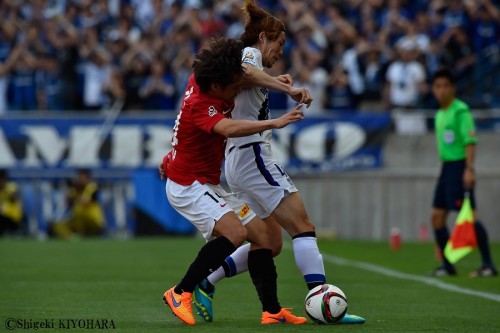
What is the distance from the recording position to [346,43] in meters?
21.3

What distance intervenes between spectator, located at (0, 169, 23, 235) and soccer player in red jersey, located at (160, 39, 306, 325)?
13.2 meters

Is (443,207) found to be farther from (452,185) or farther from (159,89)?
(159,89)

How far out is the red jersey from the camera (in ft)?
25.1

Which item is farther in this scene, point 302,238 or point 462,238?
point 462,238

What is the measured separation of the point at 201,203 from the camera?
7.75 meters

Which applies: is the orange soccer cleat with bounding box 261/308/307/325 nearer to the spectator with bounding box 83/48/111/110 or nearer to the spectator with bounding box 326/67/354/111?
the spectator with bounding box 326/67/354/111

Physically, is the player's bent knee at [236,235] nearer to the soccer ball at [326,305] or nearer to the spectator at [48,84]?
the soccer ball at [326,305]

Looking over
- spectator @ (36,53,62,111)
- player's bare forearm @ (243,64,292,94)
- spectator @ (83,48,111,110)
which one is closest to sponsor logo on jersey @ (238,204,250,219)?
player's bare forearm @ (243,64,292,94)

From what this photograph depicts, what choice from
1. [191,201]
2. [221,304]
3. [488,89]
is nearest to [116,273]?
[221,304]

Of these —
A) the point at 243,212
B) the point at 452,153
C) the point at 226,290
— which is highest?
the point at 452,153

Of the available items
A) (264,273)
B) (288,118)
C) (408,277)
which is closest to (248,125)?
(288,118)

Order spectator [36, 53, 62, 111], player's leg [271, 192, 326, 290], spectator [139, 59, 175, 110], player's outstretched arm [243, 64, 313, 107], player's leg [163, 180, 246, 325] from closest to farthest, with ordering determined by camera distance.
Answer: player's leg [163, 180, 246, 325] → player's outstretched arm [243, 64, 313, 107] → player's leg [271, 192, 326, 290] → spectator [139, 59, 175, 110] → spectator [36, 53, 62, 111]

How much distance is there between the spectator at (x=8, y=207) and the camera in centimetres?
2070

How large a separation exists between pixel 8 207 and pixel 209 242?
1366cm
